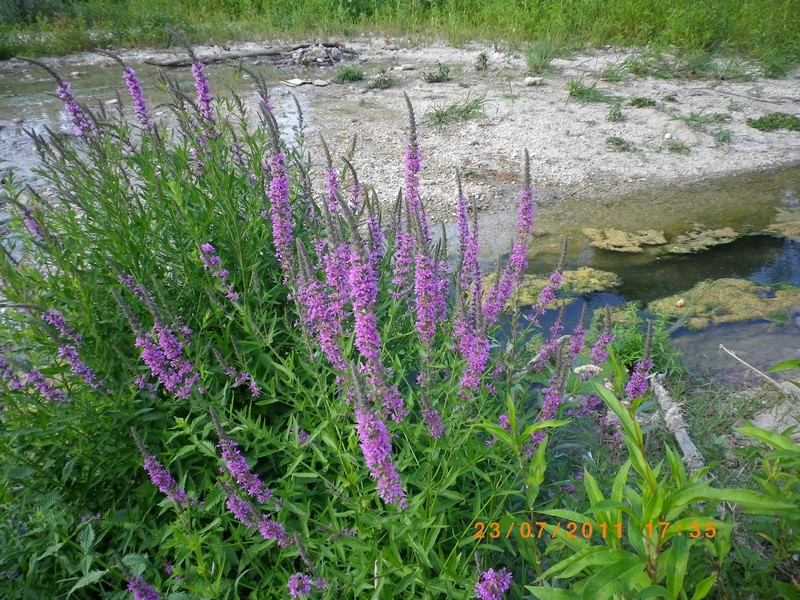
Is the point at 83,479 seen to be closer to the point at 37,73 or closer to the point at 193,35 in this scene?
the point at 37,73

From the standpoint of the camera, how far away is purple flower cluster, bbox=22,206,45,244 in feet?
9.63

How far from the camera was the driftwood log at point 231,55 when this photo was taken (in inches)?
499

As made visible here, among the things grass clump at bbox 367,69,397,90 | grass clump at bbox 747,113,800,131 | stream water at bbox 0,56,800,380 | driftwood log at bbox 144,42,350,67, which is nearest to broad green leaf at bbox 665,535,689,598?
stream water at bbox 0,56,800,380

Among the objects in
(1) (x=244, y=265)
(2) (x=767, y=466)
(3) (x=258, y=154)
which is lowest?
(2) (x=767, y=466)

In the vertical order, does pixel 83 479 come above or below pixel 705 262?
above

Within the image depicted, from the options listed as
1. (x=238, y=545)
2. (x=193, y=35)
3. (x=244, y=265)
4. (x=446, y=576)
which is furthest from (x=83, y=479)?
(x=193, y=35)

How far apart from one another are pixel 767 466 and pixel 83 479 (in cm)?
320

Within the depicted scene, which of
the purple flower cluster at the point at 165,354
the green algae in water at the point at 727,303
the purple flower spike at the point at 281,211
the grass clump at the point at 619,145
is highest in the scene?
the purple flower spike at the point at 281,211

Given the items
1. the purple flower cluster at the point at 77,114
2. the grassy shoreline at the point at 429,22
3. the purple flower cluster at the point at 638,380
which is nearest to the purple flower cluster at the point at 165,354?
the purple flower cluster at the point at 77,114

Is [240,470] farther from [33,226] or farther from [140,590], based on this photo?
[33,226]

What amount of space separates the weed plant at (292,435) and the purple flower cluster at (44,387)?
0.06 ft

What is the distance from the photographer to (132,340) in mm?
3043

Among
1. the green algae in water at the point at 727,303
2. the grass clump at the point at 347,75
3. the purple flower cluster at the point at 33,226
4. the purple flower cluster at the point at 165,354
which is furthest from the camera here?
the grass clump at the point at 347,75

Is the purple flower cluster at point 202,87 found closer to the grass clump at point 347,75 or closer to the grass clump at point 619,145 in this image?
the grass clump at point 619,145
